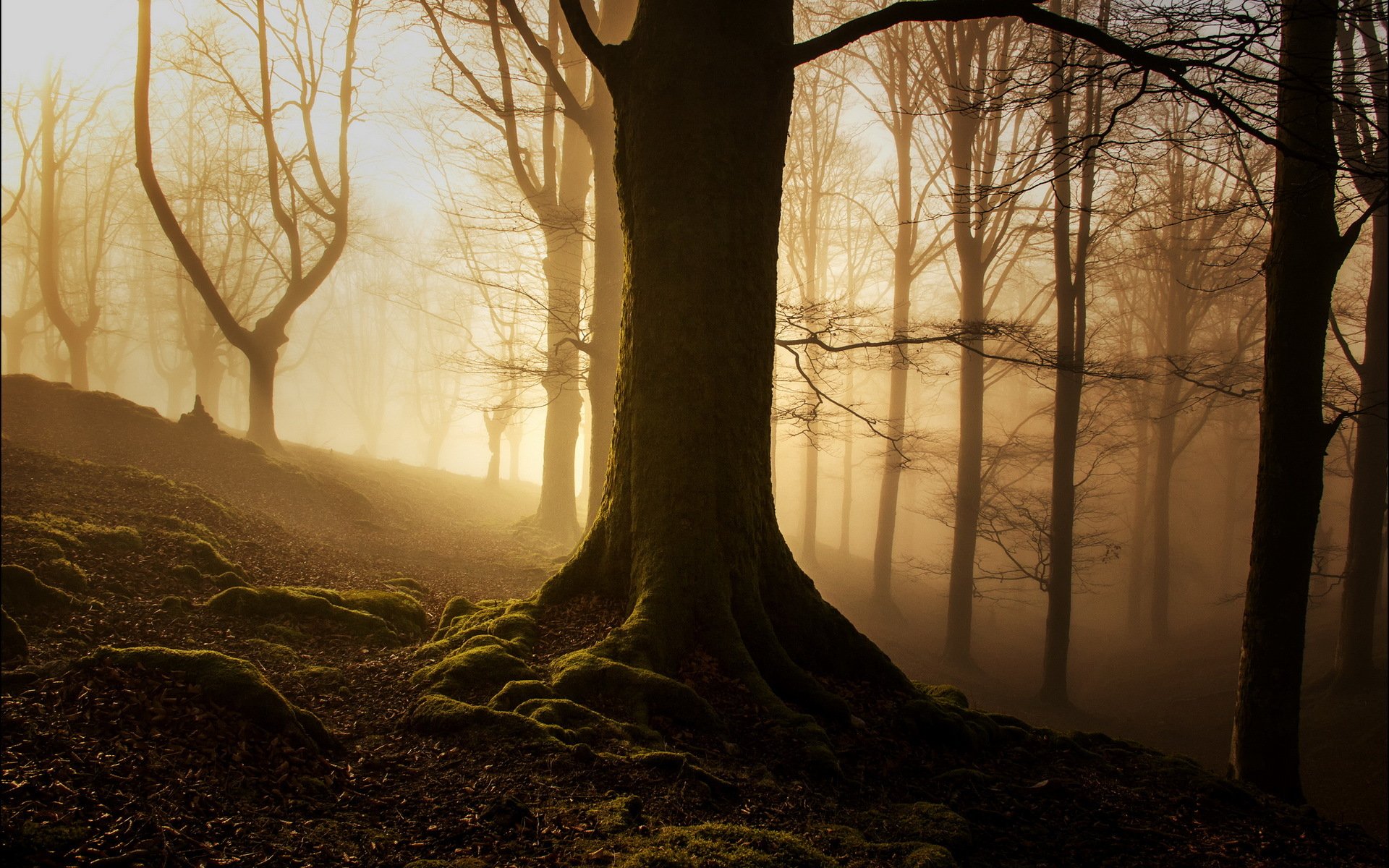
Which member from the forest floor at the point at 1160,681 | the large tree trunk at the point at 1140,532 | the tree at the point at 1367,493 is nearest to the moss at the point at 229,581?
the forest floor at the point at 1160,681

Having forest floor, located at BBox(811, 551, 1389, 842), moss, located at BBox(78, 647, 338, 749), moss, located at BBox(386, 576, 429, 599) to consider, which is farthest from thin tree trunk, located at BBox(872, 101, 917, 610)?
moss, located at BBox(78, 647, 338, 749)

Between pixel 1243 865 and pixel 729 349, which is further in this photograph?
pixel 729 349

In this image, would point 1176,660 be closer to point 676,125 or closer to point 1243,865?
point 1243,865

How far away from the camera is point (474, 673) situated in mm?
4305

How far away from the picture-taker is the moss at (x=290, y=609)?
532 cm

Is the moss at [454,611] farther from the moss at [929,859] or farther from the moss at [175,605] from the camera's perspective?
the moss at [929,859]

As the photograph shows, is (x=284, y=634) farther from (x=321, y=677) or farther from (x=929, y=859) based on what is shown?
(x=929, y=859)

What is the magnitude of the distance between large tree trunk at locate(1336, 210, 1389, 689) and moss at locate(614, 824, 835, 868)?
40.8 ft

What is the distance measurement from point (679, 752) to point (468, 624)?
2.44 metres

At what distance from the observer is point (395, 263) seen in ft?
120

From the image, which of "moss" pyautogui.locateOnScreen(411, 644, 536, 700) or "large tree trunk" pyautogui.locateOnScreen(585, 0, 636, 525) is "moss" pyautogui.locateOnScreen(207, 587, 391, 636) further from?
"large tree trunk" pyautogui.locateOnScreen(585, 0, 636, 525)

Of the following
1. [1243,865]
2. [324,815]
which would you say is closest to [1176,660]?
[1243,865]

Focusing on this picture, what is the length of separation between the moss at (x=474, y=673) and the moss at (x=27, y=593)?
96.1 inches

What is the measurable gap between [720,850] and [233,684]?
261cm
